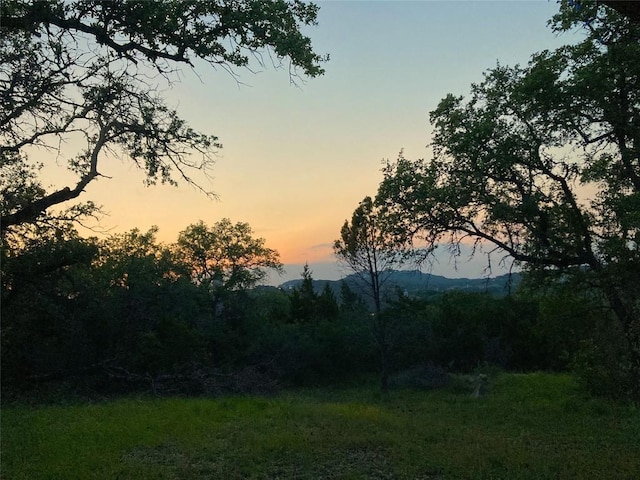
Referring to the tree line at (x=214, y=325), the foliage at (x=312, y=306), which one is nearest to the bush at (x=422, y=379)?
the tree line at (x=214, y=325)

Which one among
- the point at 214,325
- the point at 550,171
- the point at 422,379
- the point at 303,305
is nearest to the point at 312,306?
the point at 303,305

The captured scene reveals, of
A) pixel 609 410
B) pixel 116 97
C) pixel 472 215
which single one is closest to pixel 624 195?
pixel 472 215

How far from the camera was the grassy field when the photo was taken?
764 cm

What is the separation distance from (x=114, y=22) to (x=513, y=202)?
389 inches

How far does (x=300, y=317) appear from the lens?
4138 centimetres

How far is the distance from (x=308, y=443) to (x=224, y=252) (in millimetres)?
38565

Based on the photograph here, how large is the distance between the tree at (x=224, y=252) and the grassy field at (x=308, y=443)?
30.3 meters

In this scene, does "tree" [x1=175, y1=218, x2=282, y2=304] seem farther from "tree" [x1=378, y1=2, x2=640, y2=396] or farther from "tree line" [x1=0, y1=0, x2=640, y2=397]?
"tree" [x1=378, y1=2, x2=640, y2=396]

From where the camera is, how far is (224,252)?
46.9 metres

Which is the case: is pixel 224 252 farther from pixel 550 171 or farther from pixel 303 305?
pixel 550 171

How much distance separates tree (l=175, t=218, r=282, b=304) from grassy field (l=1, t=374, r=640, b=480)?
99.4 feet

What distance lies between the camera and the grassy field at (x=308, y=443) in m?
A: 7.64

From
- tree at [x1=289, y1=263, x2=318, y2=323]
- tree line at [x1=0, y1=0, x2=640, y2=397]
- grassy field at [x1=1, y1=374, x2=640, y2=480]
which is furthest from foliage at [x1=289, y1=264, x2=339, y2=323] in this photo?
grassy field at [x1=1, y1=374, x2=640, y2=480]

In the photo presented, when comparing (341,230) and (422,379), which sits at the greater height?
(341,230)
